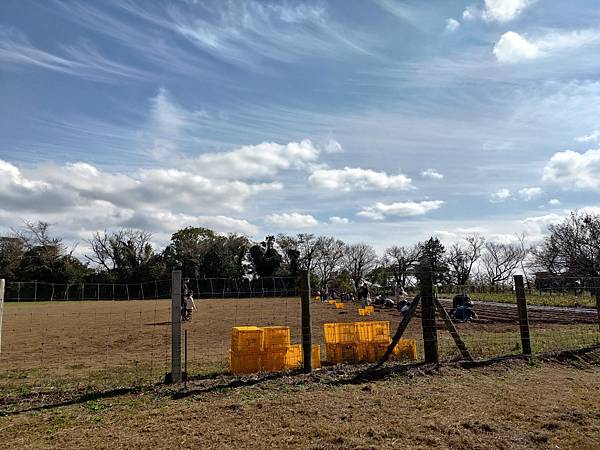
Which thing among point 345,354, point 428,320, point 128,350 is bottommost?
point 128,350

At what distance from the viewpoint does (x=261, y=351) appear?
25.6 feet

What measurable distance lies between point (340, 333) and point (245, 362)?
6.89 ft

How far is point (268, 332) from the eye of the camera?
311 inches

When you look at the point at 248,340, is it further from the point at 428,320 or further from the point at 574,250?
the point at 574,250

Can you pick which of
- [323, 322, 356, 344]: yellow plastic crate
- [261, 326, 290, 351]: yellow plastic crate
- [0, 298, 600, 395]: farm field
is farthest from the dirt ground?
[323, 322, 356, 344]: yellow plastic crate

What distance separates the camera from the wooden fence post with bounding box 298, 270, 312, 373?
7.52 meters

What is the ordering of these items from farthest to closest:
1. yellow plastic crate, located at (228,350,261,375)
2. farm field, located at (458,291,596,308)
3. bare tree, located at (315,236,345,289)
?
bare tree, located at (315,236,345,289)
farm field, located at (458,291,596,308)
yellow plastic crate, located at (228,350,261,375)

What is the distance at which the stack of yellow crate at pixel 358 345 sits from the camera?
8.55 meters

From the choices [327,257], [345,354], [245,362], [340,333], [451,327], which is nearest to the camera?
[245,362]

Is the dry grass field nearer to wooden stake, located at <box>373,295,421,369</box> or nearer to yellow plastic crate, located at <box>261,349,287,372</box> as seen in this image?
wooden stake, located at <box>373,295,421,369</box>

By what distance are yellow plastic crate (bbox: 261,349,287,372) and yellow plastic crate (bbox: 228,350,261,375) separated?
9 centimetres

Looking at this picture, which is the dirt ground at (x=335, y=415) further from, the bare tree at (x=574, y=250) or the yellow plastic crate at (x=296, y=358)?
the bare tree at (x=574, y=250)

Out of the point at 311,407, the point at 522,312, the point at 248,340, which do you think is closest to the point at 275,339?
the point at 248,340

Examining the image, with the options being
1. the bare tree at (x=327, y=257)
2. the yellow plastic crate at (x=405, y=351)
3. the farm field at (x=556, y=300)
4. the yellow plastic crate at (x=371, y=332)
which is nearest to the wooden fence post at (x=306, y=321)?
the yellow plastic crate at (x=371, y=332)
